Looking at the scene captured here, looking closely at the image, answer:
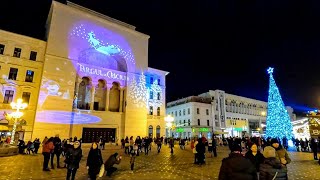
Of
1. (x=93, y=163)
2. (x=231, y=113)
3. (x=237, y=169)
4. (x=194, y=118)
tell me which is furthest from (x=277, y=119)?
(x=231, y=113)

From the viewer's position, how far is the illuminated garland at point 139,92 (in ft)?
114

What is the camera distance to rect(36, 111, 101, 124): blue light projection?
26.1m

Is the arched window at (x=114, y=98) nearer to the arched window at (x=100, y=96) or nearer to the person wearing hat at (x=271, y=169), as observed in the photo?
the arched window at (x=100, y=96)

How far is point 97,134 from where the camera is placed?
31125 millimetres

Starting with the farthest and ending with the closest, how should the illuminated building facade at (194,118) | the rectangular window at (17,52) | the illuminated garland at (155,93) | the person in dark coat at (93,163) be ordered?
the illuminated building facade at (194,118) → the illuminated garland at (155,93) → the rectangular window at (17,52) → the person in dark coat at (93,163)

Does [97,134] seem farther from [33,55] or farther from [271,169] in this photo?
[271,169]

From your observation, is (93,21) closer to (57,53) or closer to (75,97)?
(57,53)

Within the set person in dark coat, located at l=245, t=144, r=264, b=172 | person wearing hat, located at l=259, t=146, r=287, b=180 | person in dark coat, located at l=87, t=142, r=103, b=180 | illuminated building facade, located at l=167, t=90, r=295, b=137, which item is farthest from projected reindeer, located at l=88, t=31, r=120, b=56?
person wearing hat, located at l=259, t=146, r=287, b=180

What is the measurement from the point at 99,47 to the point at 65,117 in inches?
474

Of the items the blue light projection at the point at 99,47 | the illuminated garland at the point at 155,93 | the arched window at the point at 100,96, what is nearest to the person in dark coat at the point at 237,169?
the blue light projection at the point at 99,47

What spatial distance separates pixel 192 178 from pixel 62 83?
24913 millimetres

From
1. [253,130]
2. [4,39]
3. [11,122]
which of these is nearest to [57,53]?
[4,39]

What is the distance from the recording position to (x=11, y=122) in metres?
24.6

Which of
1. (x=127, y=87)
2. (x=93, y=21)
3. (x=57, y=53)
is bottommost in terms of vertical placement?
(x=127, y=87)
